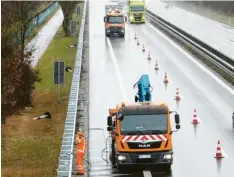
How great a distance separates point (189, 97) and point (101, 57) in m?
15.4

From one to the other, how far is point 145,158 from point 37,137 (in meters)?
6.90

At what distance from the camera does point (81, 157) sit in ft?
59.6

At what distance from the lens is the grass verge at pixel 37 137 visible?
1967cm

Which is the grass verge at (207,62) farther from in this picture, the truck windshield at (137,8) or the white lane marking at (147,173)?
the truck windshield at (137,8)

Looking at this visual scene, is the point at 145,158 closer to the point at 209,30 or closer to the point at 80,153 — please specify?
the point at 80,153

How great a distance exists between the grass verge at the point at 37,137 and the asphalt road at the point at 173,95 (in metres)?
1.30

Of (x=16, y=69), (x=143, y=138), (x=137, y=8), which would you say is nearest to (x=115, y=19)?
(x=137, y=8)

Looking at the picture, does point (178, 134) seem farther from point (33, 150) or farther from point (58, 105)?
point (58, 105)

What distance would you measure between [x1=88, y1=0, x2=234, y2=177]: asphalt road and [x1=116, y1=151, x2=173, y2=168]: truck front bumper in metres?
0.55

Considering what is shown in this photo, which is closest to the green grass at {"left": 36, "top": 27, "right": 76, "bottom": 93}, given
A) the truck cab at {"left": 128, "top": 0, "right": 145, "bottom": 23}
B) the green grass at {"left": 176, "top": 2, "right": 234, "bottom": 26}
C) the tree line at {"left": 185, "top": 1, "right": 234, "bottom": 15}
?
the truck cab at {"left": 128, "top": 0, "right": 145, "bottom": 23}

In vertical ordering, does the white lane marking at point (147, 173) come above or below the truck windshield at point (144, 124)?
below

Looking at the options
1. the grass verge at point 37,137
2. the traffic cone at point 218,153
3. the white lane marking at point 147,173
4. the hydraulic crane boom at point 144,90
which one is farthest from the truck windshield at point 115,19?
the white lane marking at point 147,173

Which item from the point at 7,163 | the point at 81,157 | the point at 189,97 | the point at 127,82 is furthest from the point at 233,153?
the point at 127,82

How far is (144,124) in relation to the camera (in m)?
18.4
